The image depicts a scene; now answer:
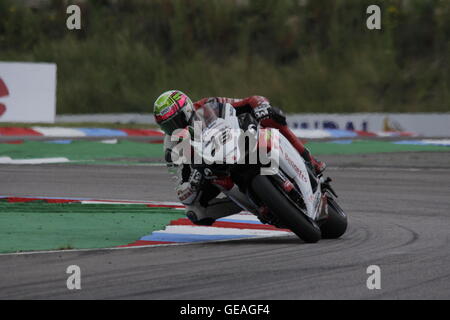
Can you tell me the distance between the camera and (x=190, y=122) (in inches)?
334

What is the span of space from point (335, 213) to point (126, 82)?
30.4 m

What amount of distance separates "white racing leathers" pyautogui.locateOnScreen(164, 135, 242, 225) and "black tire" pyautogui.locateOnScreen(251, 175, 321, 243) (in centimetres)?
64

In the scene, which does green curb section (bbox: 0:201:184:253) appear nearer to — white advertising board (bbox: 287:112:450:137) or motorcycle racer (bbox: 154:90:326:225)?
motorcycle racer (bbox: 154:90:326:225)

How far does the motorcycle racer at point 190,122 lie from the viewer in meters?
8.41

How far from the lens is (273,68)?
38062mm

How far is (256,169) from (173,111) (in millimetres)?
846

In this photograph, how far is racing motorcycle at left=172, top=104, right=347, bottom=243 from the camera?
8219 millimetres

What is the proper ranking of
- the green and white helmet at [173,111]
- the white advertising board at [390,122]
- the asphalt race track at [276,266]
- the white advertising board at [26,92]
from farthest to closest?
the white advertising board at [390,122], the white advertising board at [26,92], the green and white helmet at [173,111], the asphalt race track at [276,266]

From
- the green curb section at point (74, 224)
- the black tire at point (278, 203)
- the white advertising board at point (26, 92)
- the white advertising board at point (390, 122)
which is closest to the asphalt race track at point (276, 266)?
the black tire at point (278, 203)

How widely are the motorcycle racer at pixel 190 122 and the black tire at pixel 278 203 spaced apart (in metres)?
0.57

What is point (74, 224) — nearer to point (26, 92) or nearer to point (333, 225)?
point (333, 225)

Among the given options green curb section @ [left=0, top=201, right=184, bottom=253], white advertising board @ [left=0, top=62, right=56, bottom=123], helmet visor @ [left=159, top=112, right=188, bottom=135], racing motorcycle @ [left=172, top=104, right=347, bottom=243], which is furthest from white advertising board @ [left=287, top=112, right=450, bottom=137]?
helmet visor @ [left=159, top=112, right=188, bottom=135]

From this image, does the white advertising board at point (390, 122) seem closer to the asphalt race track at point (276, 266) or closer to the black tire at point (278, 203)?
the asphalt race track at point (276, 266)
